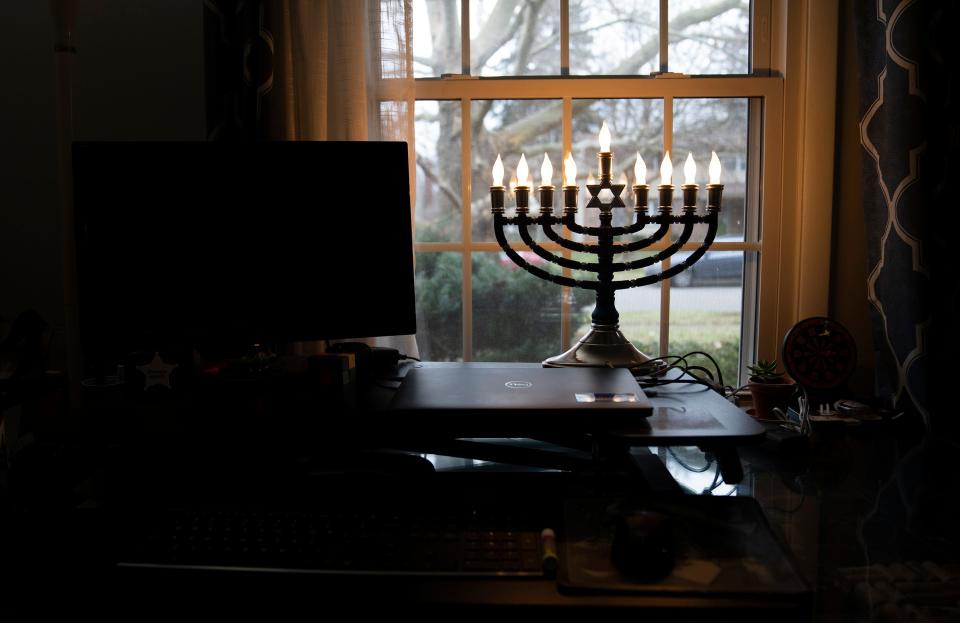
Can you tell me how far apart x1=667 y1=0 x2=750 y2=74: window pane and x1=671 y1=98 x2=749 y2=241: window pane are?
0.26 ft

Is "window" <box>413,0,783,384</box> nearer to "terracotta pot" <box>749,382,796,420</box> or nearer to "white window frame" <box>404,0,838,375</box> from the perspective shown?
"white window frame" <box>404,0,838,375</box>

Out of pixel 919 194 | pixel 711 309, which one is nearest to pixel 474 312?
pixel 711 309

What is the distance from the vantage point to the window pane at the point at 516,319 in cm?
154

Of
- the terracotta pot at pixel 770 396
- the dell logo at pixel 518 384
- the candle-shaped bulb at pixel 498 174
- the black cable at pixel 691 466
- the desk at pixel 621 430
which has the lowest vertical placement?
the black cable at pixel 691 466

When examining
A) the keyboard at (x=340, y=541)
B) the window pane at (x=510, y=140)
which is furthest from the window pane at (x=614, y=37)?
the keyboard at (x=340, y=541)

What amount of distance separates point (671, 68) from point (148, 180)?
3.59 feet

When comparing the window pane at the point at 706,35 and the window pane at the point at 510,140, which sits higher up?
the window pane at the point at 706,35

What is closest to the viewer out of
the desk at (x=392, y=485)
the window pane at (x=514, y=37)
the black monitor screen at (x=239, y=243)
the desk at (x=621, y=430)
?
the desk at (x=392, y=485)

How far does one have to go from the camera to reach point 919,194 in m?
1.21

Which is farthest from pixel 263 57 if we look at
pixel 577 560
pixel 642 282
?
pixel 577 560

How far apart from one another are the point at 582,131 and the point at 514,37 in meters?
0.26

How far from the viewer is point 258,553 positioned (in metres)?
0.67

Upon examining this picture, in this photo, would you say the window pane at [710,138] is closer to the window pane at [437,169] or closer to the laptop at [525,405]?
the window pane at [437,169]

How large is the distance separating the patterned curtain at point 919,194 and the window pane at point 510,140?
24.5 inches
